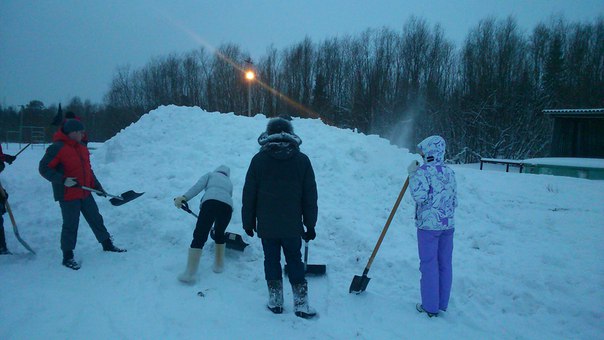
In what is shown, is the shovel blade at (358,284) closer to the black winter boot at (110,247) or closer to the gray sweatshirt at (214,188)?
the gray sweatshirt at (214,188)

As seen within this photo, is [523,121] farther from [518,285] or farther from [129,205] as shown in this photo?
[129,205]

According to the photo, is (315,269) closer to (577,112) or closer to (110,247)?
(110,247)

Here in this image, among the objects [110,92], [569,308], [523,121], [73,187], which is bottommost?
[569,308]

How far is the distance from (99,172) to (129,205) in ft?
6.47

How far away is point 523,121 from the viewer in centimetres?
2672

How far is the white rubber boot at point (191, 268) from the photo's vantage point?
399 centimetres

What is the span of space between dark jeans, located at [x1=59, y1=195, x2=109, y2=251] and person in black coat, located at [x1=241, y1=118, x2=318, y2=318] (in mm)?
2456

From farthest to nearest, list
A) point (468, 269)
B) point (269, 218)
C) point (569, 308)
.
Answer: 1. point (468, 269)
2. point (569, 308)
3. point (269, 218)

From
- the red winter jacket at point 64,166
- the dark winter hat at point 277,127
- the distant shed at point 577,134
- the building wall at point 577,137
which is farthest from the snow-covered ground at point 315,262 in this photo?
the building wall at point 577,137

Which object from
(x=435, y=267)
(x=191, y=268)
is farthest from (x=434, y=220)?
(x=191, y=268)

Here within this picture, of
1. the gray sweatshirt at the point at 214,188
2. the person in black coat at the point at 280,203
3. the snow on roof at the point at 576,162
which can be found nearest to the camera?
the person in black coat at the point at 280,203

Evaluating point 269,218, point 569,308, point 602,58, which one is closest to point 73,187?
point 269,218

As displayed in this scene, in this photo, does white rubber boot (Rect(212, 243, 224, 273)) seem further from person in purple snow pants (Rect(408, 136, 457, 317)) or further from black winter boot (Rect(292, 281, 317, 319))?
person in purple snow pants (Rect(408, 136, 457, 317))

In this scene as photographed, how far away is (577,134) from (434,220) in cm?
1912
